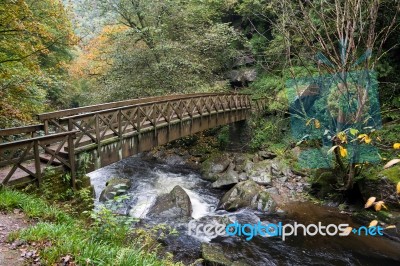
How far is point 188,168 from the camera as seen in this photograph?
48.2 feet

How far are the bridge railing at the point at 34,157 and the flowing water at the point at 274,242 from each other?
11.1 ft

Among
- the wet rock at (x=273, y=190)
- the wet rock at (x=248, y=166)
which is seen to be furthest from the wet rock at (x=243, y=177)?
the wet rock at (x=273, y=190)

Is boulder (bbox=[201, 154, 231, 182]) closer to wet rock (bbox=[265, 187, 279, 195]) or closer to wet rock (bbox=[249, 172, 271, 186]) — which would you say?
wet rock (bbox=[249, 172, 271, 186])

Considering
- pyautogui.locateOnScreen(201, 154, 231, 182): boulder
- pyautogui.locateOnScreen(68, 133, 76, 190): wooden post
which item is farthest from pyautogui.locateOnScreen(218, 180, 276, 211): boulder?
pyautogui.locateOnScreen(68, 133, 76, 190): wooden post

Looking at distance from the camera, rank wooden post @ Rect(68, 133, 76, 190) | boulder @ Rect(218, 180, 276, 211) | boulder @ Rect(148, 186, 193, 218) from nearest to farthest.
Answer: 1. wooden post @ Rect(68, 133, 76, 190)
2. boulder @ Rect(148, 186, 193, 218)
3. boulder @ Rect(218, 180, 276, 211)

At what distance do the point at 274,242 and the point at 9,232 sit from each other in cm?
605

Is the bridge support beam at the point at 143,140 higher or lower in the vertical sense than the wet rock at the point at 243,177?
higher

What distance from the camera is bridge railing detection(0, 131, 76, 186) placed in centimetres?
530

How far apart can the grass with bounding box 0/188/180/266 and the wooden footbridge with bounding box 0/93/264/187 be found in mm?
873

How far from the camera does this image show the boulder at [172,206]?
877 cm

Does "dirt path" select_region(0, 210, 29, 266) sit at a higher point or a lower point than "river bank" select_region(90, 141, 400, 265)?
higher

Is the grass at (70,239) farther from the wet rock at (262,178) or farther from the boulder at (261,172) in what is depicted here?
the boulder at (261,172)

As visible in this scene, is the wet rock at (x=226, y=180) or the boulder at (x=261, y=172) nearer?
the wet rock at (x=226, y=180)

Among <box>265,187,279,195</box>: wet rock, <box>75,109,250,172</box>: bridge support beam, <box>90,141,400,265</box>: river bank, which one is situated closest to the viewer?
<box>90,141,400,265</box>: river bank
